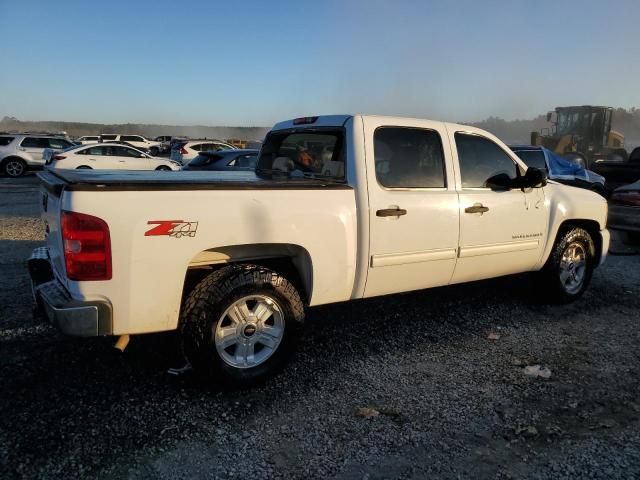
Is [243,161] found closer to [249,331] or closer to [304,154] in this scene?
[304,154]

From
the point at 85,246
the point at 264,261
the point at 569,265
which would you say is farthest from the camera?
the point at 569,265

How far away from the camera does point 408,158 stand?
4004mm

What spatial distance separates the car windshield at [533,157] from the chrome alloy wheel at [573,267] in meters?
5.52

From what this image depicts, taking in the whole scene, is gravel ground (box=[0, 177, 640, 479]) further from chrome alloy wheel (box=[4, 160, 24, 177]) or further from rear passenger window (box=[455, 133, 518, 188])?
chrome alloy wheel (box=[4, 160, 24, 177])

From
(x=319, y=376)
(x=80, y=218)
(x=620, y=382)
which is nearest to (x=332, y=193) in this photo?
(x=319, y=376)

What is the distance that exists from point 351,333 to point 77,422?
2315 millimetres

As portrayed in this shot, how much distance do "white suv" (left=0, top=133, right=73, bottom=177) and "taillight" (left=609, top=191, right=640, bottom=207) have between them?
20.4 meters

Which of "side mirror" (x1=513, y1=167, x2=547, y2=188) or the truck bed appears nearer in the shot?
the truck bed

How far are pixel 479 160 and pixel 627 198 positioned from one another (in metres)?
5.21

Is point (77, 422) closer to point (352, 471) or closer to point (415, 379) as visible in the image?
point (352, 471)

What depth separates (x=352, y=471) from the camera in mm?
2584

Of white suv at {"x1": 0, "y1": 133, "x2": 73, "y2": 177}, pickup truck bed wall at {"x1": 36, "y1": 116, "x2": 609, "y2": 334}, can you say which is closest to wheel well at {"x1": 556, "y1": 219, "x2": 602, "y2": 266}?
pickup truck bed wall at {"x1": 36, "y1": 116, "x2": 609, "y2": 334}

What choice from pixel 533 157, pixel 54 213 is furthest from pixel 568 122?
pixel 54 213

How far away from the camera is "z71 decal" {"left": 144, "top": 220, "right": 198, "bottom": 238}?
9.16 feet
